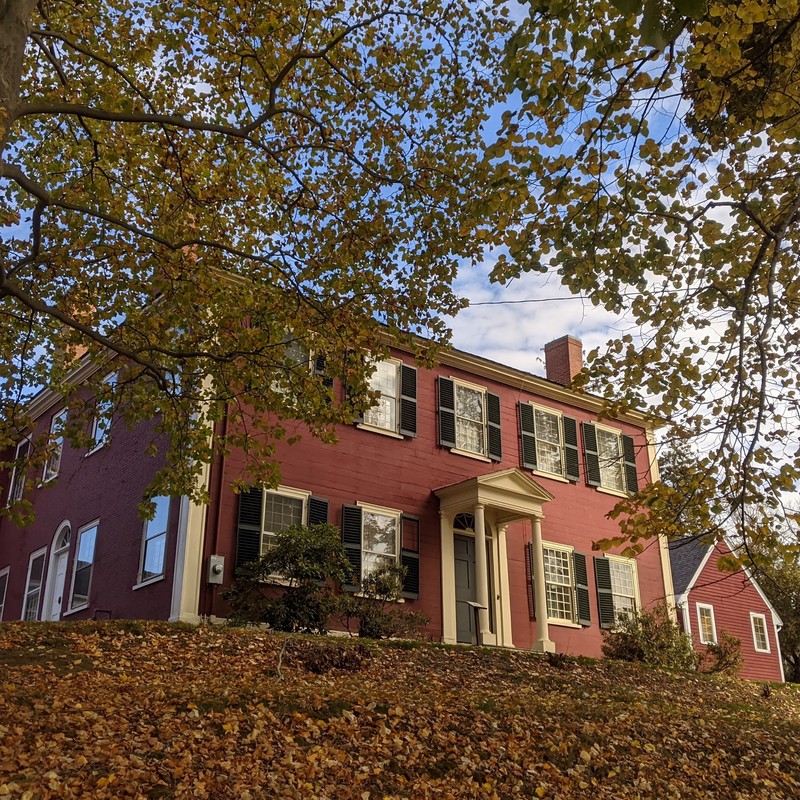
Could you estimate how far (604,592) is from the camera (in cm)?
1917

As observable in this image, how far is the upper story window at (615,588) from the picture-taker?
19.0 meters

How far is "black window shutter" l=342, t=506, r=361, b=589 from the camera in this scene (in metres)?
15.2

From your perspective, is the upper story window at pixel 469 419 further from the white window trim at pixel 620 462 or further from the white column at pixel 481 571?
the white window trim at pixel 620 462

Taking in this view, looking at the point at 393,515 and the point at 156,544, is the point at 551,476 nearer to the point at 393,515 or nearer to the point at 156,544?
the point at 393,515

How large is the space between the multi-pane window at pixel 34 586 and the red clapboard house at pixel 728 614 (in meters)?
16.2

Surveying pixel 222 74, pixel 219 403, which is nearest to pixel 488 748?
pixel 219 403

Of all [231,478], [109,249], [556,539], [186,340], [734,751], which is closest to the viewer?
[734,751]

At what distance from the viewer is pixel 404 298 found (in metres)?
11.4

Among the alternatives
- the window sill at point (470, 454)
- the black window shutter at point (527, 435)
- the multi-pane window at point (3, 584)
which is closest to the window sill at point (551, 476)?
the black window shutter at point (527, 435)

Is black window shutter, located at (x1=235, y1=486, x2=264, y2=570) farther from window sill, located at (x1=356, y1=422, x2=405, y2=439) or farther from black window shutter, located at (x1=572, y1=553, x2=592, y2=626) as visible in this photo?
black window shutter, located at (x1=572, y1=553, x2=592, y2=626)

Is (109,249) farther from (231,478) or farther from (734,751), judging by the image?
(734,751)

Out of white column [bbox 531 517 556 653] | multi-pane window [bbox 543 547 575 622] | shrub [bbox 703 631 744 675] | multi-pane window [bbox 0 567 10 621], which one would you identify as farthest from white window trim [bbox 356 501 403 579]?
multi-pane window [bbox 0 567 10 621]

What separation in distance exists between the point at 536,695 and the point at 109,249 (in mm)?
7784

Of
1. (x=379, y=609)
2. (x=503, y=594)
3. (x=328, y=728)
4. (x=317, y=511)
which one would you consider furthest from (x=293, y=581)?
(x=328, y=728)
